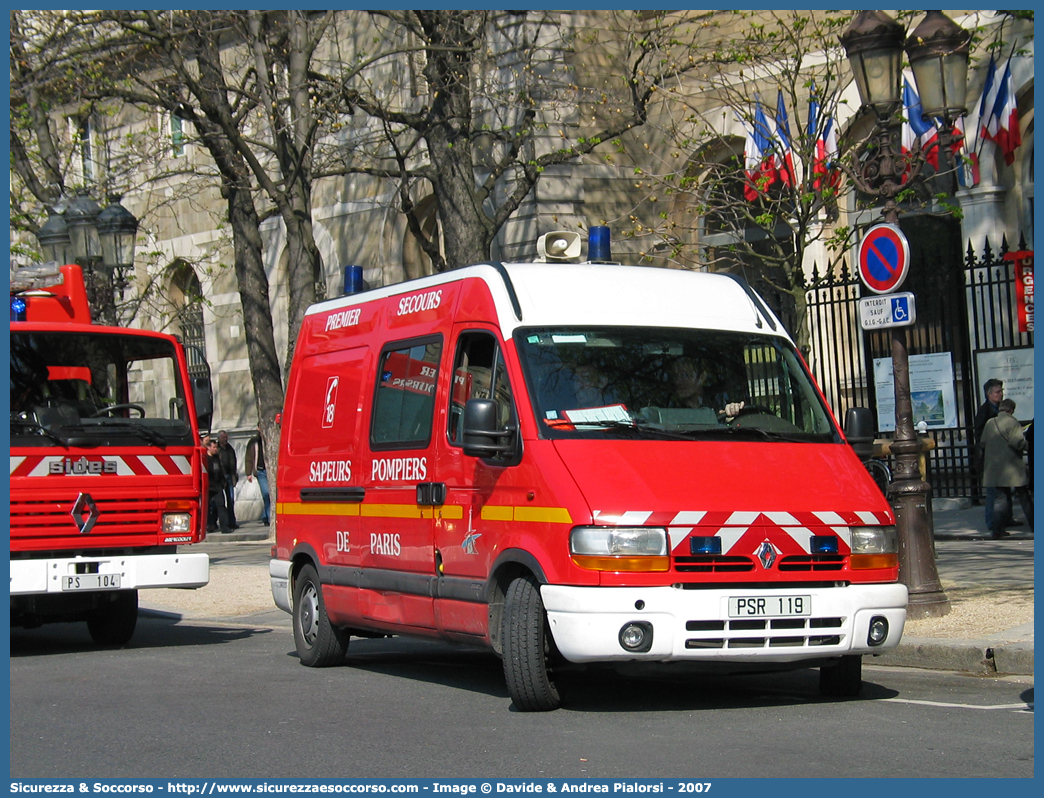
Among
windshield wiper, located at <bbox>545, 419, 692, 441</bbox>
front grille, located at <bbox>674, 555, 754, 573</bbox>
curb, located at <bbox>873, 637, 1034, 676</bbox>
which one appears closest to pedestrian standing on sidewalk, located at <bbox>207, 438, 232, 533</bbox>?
curb, located at <bbox>873, 637, 1034, 676</bbox>

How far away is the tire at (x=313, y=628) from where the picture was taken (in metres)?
10.4

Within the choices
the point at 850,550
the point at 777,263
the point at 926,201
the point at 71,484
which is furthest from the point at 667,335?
the point at 926,201

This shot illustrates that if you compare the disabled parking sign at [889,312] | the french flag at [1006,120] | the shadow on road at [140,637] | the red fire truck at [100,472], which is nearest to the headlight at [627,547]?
the disabled parking sign at [889,312]

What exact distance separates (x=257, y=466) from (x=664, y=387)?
21132mm

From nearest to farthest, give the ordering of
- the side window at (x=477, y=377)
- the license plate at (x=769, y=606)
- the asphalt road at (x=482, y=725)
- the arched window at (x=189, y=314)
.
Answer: the asphalt road at (x=482, y=725) → the license plate at (x=769, y=606) → the side window at (x=477, y=377) → the arched window at (x=189, y=314)

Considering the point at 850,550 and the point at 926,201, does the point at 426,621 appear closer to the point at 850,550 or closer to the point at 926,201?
the point at 850,550

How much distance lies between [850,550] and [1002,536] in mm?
10120

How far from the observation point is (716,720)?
755 cm

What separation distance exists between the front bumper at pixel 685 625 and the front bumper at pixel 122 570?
17.0 feet

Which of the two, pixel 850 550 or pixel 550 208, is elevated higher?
pixel 550 208

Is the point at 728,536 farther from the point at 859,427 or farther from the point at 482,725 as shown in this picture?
the point at 859,427

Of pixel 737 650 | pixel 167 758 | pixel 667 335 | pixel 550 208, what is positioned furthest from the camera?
pixel 550 208

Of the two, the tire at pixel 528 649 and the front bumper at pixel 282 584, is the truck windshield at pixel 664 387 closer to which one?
the tire at pixel 528 649

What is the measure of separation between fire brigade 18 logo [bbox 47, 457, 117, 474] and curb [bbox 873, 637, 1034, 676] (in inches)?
243
